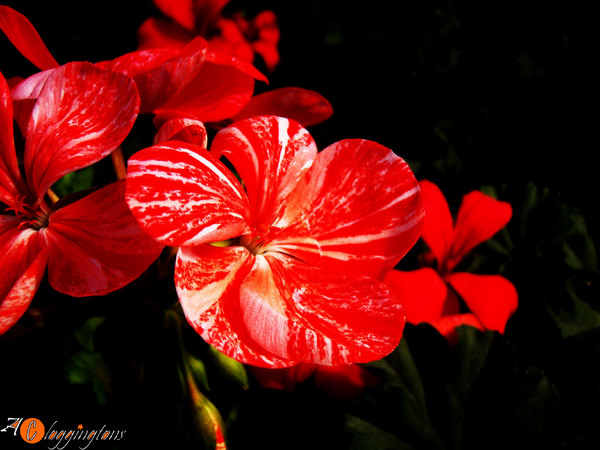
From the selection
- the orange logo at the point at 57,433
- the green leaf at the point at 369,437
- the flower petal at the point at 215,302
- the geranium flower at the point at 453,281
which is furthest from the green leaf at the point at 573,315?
the orange logo at the point at 57,433

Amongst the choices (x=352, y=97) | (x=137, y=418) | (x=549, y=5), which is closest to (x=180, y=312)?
(x=137, y=418)

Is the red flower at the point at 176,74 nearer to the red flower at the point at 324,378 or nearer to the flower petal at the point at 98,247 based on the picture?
the flower petal at the point at 98,247

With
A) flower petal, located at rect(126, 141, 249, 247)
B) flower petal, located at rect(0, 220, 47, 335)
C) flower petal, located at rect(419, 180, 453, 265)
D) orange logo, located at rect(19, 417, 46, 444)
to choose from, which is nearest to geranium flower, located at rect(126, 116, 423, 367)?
flower petal, located at rect(126, 141, 249, 247)

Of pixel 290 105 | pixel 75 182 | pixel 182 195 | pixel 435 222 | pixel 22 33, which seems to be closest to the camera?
pixel 182 195

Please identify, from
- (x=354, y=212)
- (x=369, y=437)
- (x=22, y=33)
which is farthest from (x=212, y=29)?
(x=369, y=437)

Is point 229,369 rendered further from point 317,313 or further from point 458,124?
point 458,124
